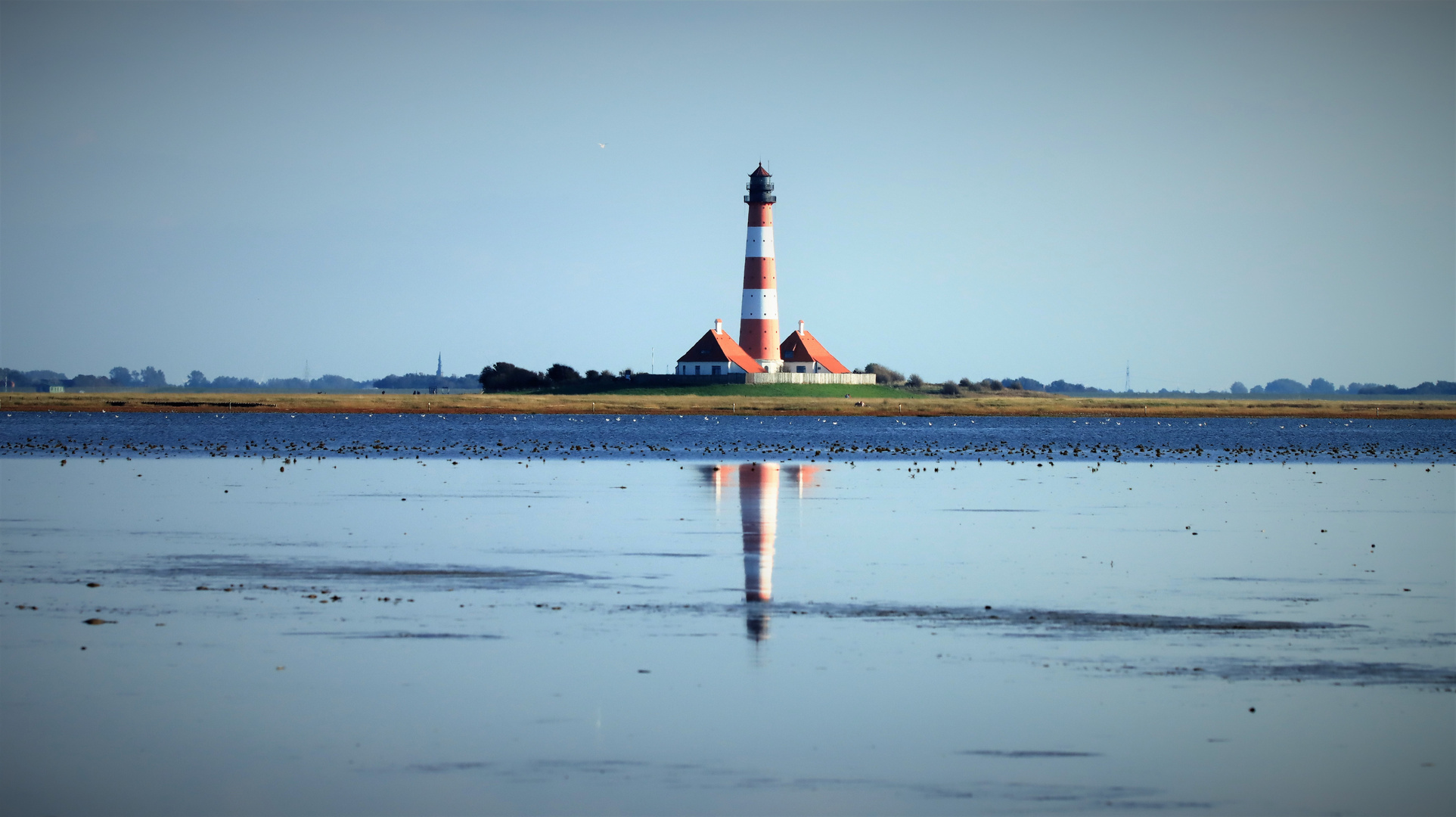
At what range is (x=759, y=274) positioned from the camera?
109 metres

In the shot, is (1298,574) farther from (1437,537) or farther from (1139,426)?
(1139,426)

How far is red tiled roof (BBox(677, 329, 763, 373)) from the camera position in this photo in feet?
374

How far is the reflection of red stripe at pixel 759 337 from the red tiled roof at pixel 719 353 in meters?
0.75

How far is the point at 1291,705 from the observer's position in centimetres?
1274

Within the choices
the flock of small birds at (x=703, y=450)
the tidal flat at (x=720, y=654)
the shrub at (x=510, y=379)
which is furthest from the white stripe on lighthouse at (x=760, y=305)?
the tidal flat at (x=720, y=654)

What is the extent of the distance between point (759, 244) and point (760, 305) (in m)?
5.48

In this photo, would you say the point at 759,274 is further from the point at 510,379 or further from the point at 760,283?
the point at 510,379

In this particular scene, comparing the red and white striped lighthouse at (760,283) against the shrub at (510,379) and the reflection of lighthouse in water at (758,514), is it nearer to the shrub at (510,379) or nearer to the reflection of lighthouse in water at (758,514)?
the shrub at (510,379)

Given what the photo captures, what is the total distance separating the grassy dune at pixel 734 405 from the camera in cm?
10238

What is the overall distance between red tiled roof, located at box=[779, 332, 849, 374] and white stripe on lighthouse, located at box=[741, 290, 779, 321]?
A: 747 centimetres

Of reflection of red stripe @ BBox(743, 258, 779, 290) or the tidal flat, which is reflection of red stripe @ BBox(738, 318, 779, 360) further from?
the tidal flat

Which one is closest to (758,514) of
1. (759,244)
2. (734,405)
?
(734,405)

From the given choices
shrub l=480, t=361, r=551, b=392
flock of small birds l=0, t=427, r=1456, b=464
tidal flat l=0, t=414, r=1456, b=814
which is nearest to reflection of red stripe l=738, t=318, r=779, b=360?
shrub l=480, t=361, r=551, b=392

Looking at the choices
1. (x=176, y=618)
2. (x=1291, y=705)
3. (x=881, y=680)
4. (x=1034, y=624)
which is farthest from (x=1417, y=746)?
(x=176, y=618)
